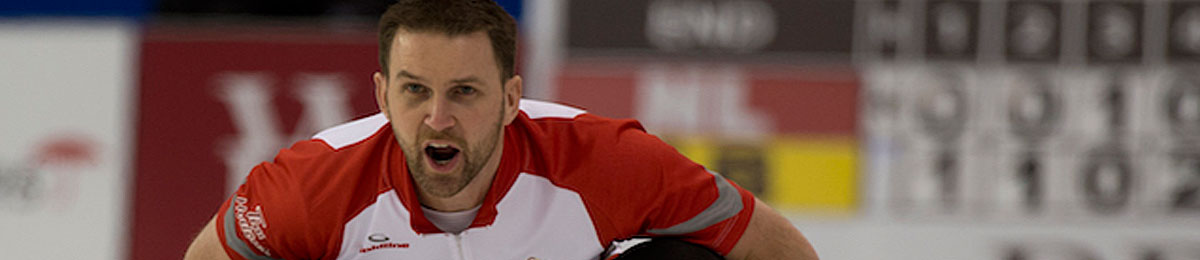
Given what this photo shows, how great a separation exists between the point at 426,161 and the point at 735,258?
2.19ft

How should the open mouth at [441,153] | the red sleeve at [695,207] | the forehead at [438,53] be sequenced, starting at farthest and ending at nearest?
the red sleeve at [695,207], the open mouth at [441,153], the forehead at [438,53]

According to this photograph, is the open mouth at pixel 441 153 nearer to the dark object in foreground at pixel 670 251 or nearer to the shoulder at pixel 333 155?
the shoulder at pixel 333 155

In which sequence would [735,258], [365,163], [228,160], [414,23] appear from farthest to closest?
1. [228,160]
2. [735,258]
3. [365,163]
4. [414,23]

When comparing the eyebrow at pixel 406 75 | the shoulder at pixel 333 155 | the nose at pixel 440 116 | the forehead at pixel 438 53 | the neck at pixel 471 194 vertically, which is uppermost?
the forehead at pixel 438 53

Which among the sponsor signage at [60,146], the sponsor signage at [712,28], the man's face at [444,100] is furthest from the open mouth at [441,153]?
the sponsor signage at [60,146]

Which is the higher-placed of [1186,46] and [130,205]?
[1186,46]

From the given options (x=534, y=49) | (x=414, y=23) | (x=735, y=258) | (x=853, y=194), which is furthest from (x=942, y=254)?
(x=414, y=23)

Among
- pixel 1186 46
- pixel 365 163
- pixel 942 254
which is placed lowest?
pixel 942 254

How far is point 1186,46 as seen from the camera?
4141 mm

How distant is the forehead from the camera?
1.96 meters

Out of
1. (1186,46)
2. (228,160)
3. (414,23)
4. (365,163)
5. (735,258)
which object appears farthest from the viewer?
(228,160)

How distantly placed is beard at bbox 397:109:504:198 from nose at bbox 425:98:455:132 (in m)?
0.02

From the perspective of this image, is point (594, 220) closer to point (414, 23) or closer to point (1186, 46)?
point (414, 23)

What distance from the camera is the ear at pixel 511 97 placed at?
2.09 meters
